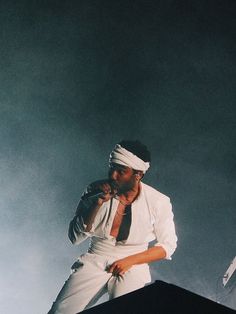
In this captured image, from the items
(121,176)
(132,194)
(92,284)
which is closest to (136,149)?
(121,176)

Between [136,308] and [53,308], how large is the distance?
152 inches

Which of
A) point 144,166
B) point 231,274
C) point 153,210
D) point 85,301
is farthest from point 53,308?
point 231,274

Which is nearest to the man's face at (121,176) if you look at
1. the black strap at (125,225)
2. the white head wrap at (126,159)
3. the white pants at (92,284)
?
the white head wrap at (126,159)

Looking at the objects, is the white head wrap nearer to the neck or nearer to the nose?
the nose

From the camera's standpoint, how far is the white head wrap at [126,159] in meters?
6.58

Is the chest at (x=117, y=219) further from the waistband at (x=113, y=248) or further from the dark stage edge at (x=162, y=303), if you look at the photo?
the dark stage edge at (x=162, y=303)

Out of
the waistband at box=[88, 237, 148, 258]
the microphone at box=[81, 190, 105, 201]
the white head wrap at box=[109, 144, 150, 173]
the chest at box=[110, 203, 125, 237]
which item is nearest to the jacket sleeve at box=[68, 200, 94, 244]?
the microphone at box=[81, 190, 105, 201]

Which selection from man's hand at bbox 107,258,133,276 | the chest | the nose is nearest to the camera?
man's hand at bbox 107,258,133,276

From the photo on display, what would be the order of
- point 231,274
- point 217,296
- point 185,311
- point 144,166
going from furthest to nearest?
point 217,296 → point 231,274 → point 144,166 → point 185,311

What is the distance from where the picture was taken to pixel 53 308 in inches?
220

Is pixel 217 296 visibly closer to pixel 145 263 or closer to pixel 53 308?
pixel 145 263

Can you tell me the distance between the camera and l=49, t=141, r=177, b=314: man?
5.79 metres

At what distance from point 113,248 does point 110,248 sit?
0.05 metres

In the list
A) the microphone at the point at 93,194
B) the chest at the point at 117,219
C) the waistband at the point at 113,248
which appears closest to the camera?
the waistband at the point at 113,248
